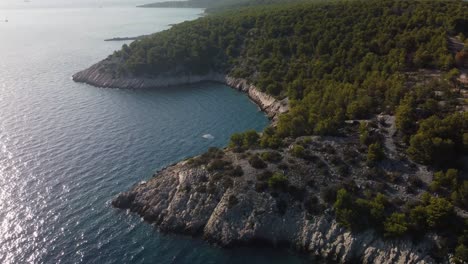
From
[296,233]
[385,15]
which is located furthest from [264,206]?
[385,15]

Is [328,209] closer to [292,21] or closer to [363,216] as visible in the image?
[363,216]

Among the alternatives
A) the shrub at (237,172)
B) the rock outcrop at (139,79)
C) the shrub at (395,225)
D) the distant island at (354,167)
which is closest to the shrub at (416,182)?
the distant island at (354,167)

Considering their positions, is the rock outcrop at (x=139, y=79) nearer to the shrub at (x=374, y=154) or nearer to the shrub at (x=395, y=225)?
the shrub at (x=374, y=154)

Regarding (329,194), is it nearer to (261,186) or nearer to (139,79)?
(261,186)

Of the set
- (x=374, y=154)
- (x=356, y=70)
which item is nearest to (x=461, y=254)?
(x=374, y=154)

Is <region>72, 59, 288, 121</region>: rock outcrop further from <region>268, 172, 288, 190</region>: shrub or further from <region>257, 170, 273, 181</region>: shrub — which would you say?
<region>268, 172, 288, 190</region>: shrub

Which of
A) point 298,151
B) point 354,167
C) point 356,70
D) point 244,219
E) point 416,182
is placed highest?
point 356,70

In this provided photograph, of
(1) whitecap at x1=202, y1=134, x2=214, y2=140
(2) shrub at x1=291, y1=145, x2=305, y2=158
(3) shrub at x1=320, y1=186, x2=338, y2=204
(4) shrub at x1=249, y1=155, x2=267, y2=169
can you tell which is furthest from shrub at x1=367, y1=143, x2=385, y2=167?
(1) whitecap at x1=202, y1=134, x2=214, y2=140
